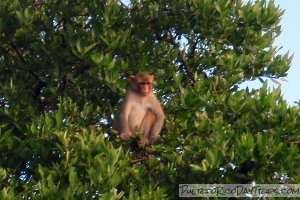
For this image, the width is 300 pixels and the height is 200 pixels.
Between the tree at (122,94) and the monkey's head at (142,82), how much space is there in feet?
0.65

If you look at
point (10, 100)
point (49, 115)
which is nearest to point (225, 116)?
point (49, 115)

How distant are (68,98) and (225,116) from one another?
7.23 ft

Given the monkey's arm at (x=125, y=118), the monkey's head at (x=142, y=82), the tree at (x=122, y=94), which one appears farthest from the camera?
the monkey's arm at (x=125, y=118)

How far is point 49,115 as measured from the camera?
959 centimetres

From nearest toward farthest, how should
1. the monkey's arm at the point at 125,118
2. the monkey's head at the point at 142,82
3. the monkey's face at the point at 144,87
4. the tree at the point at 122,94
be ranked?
the tree at the point at 122,94, the monkey's head at the point at 142,82, the monkey's face at the point at 144,87, the monkey's arm at the point at 125,118

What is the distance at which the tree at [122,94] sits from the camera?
28.7 feet

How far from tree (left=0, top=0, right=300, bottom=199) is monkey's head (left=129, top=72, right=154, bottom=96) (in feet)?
0.65

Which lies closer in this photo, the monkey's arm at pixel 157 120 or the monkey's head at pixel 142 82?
the monkey's head at pixel 142 82

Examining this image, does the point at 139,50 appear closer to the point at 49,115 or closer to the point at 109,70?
the point at 109,70

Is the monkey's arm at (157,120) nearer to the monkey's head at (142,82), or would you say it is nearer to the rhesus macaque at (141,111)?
the rhesus macaque at (141,111)

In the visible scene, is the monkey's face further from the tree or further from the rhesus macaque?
the tree

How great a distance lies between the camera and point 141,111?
13461 millimetres

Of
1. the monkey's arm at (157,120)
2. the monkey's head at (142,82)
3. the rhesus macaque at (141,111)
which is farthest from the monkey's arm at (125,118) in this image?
the monkey's arm at (157,120)

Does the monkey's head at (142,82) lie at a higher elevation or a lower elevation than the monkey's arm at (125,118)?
higher
